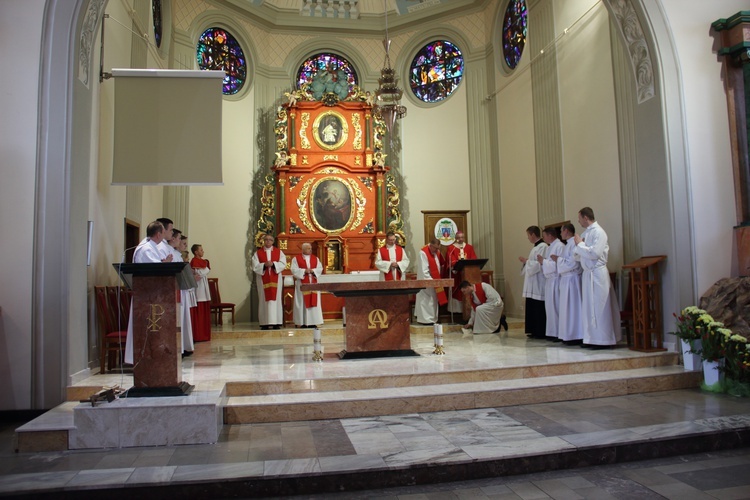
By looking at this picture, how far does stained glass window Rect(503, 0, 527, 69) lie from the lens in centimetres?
1227

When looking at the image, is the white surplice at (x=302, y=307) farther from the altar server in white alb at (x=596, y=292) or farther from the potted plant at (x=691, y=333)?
the potted plant at (x=691, y=333)

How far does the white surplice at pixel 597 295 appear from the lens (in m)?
7.49

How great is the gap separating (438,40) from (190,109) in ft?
30.0

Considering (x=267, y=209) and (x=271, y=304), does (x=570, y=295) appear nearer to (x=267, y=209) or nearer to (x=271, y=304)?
(x=271, y=304)

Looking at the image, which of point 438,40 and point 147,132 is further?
point 438,40

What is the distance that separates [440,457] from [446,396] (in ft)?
5.00

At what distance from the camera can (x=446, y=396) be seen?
18.5 ft

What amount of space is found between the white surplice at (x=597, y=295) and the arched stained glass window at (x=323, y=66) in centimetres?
823

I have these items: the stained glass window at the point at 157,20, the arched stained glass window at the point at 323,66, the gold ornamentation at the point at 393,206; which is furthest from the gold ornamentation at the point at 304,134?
the stained glass window at the point at 157,20

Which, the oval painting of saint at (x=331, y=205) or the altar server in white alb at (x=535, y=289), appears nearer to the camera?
the altar server in white alb at (x=535, y=289)

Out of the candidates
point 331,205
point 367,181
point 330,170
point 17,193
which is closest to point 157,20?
point 330,170

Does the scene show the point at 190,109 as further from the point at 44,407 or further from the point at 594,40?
the point at 594,40

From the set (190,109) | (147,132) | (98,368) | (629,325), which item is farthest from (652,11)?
(98,368)

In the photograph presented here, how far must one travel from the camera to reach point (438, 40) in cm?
1424
